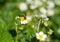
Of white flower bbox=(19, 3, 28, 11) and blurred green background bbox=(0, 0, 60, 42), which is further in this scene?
white flower bbox=(19, 3, 28, 11)

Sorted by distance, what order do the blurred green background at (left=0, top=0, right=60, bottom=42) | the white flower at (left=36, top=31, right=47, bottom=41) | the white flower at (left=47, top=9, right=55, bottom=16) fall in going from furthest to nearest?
1. the white flower at (left=47, top=9, right=55, bottom=16)
2. the blurred green background at (left=0, top=0, right=60, bottom=42)
3. the white flower at (left=36, top=31, right=47, bottom=41)

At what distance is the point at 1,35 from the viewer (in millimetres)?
2828

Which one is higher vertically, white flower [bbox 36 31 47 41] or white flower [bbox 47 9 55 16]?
white flower [bbox 36 31 47 41]

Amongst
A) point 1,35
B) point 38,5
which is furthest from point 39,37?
point 38,5

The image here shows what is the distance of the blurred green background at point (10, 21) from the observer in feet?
9.39

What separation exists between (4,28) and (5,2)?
1.97 m

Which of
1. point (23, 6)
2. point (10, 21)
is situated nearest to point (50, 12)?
point (23, 6)

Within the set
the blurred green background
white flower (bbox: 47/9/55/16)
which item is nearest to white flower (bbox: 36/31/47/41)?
the blurred green background

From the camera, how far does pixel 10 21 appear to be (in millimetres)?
3480

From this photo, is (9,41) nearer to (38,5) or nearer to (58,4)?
(38,5)

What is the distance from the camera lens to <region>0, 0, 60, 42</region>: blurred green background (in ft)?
9.39

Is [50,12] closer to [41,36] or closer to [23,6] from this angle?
[23,6]

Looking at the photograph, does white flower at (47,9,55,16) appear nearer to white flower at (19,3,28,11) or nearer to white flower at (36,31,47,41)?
white flower at (19,3,28,11)

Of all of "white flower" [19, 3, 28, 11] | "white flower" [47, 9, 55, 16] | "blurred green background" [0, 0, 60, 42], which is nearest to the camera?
"blurred green background" [0, 0, 60, 42]
